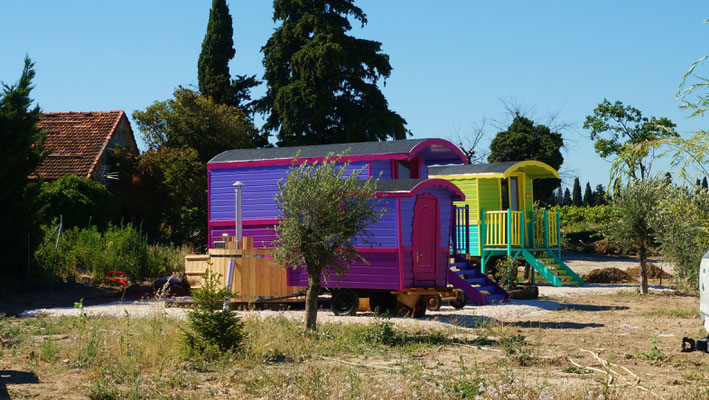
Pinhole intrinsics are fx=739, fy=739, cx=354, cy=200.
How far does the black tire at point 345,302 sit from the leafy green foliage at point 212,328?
18.8 ft

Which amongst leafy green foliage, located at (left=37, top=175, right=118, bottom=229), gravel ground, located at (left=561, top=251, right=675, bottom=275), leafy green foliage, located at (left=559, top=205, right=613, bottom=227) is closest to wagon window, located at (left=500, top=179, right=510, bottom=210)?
gravel ground, located at (left=561, top=251, right=675, bottom=275)

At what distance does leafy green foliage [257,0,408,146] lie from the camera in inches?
1454

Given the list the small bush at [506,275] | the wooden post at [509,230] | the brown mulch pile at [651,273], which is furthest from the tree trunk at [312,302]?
the brown mulch pile at [651,273]

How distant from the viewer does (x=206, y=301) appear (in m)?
9.30

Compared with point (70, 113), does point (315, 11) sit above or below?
above

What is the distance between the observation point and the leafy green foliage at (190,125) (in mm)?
32031

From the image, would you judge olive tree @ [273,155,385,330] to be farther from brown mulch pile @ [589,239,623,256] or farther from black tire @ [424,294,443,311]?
brown mulch pile @ [589,239,623,256]

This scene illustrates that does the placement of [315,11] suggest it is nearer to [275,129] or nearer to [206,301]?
[275,129]

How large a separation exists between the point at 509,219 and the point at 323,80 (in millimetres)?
17880

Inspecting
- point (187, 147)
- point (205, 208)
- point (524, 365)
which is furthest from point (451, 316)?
point (187, 147)

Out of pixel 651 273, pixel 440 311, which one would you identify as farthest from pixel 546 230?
pixel 440 311

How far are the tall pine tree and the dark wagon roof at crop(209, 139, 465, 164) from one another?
22.0 meters

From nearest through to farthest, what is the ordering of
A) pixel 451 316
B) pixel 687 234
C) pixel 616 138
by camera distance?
1. pixel 451 316
2. pixel 687 234
3. pixel 616 138

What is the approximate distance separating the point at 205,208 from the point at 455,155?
1351cm
